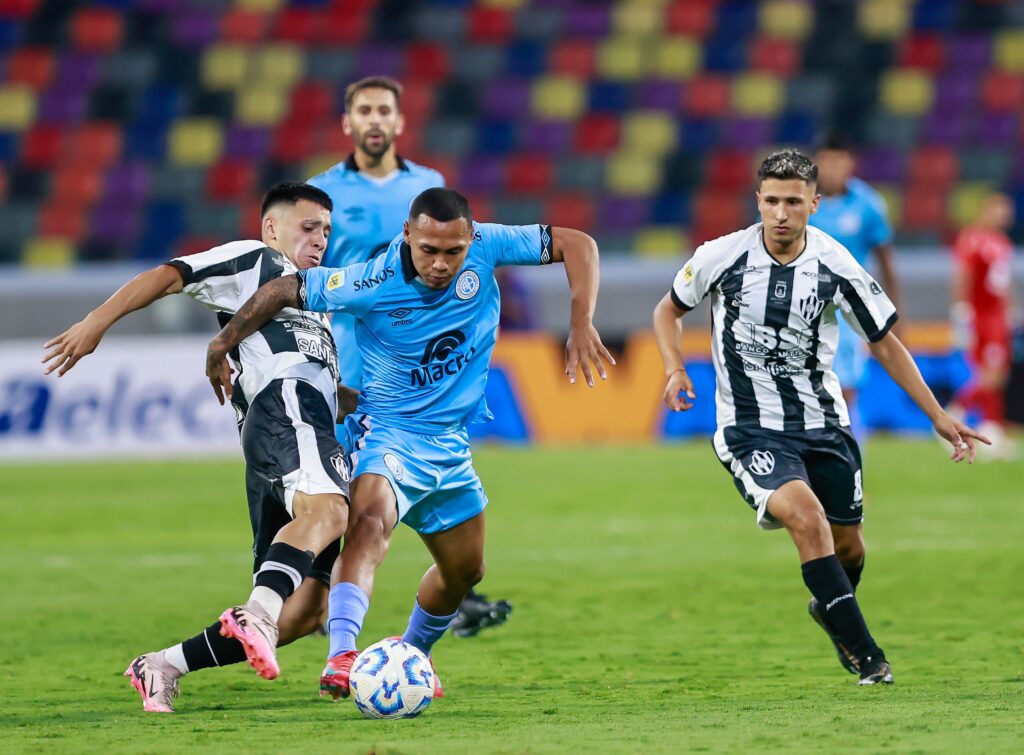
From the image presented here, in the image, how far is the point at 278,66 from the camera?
22.2 m

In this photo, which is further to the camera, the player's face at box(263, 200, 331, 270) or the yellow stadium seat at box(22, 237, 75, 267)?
the yellow stadium seat at box(22, 237, 75, 267)

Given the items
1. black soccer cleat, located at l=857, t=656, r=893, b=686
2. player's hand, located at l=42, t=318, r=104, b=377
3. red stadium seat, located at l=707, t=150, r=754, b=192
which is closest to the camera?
player's hand, located at l=42, t=318, r=104, b=377

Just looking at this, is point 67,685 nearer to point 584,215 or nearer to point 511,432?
point 511,432

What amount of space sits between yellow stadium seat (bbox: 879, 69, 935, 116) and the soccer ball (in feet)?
57.4

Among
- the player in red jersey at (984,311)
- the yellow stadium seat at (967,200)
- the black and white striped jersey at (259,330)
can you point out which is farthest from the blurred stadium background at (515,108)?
the black and white striped jersey at (259,330)

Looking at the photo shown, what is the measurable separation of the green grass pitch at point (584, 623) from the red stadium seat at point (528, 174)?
7.59m

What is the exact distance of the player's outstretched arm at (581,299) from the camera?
212 inches

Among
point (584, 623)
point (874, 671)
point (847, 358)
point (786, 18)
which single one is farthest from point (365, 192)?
point (786, 18)

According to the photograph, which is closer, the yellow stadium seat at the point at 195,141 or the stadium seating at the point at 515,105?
the stadium seating at the point at 515,105

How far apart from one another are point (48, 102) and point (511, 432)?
961cm

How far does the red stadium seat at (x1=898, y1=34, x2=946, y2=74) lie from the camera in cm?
2155

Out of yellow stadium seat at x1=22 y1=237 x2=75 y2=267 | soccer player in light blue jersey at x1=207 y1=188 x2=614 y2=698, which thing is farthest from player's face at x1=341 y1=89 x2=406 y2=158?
yellow stadium seat at x1=22 y1=237 x2=75 y2=267

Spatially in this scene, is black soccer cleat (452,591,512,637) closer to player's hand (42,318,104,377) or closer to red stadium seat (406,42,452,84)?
player's hand (42,318,104,377)

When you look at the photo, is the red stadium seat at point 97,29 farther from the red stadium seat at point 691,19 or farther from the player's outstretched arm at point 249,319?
the player's outstretched arm at point 249,319
